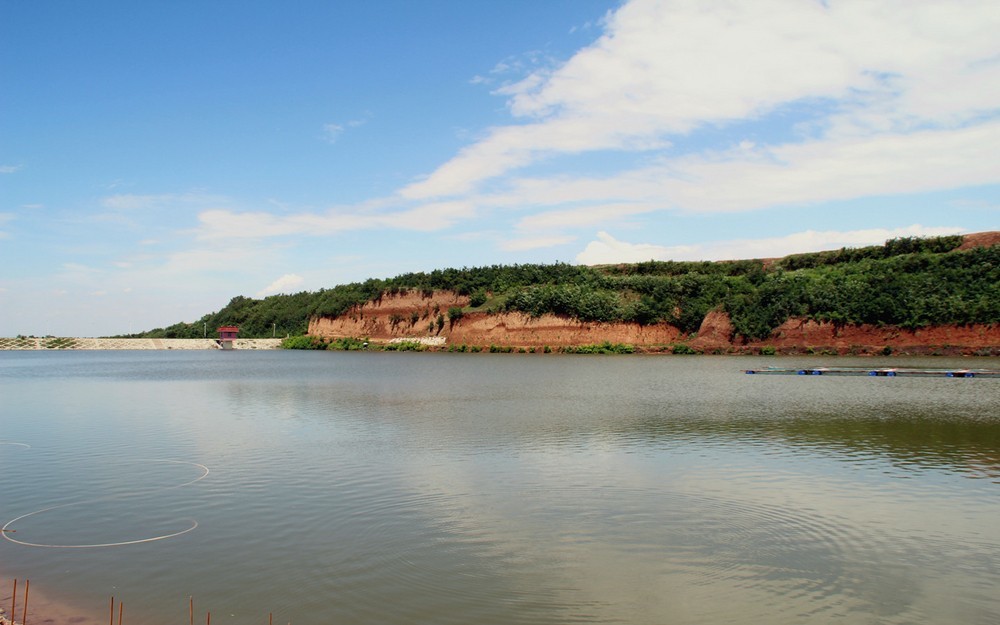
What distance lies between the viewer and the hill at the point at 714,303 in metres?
61.2

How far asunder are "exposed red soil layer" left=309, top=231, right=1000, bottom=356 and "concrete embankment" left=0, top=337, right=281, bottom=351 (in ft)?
46.0

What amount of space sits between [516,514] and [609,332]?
227ft

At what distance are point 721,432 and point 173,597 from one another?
1646 centimetres

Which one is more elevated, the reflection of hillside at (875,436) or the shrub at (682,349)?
the shrub at (682,349)

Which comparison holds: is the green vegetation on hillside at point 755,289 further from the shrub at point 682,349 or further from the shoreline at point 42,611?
the shoreline at point 42,611

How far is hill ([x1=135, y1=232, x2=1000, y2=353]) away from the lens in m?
61.2

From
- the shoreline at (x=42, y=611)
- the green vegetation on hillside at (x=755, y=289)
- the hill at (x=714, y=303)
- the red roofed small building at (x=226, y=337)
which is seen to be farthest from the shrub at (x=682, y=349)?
the red roofed small building at (x=226, y=337)

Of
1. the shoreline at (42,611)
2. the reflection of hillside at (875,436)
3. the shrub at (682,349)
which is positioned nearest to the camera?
the shoreline at (42,611)

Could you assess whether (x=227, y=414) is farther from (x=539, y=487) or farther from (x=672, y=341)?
(x=672, y=341)

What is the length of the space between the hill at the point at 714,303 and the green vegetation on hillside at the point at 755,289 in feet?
0.43

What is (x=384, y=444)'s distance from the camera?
19.3 m

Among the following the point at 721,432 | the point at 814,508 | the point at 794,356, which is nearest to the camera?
the point at 814,508

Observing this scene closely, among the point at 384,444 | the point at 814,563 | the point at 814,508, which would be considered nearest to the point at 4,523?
the point at 384,444

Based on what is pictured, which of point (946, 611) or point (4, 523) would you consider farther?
point (4, 523)
